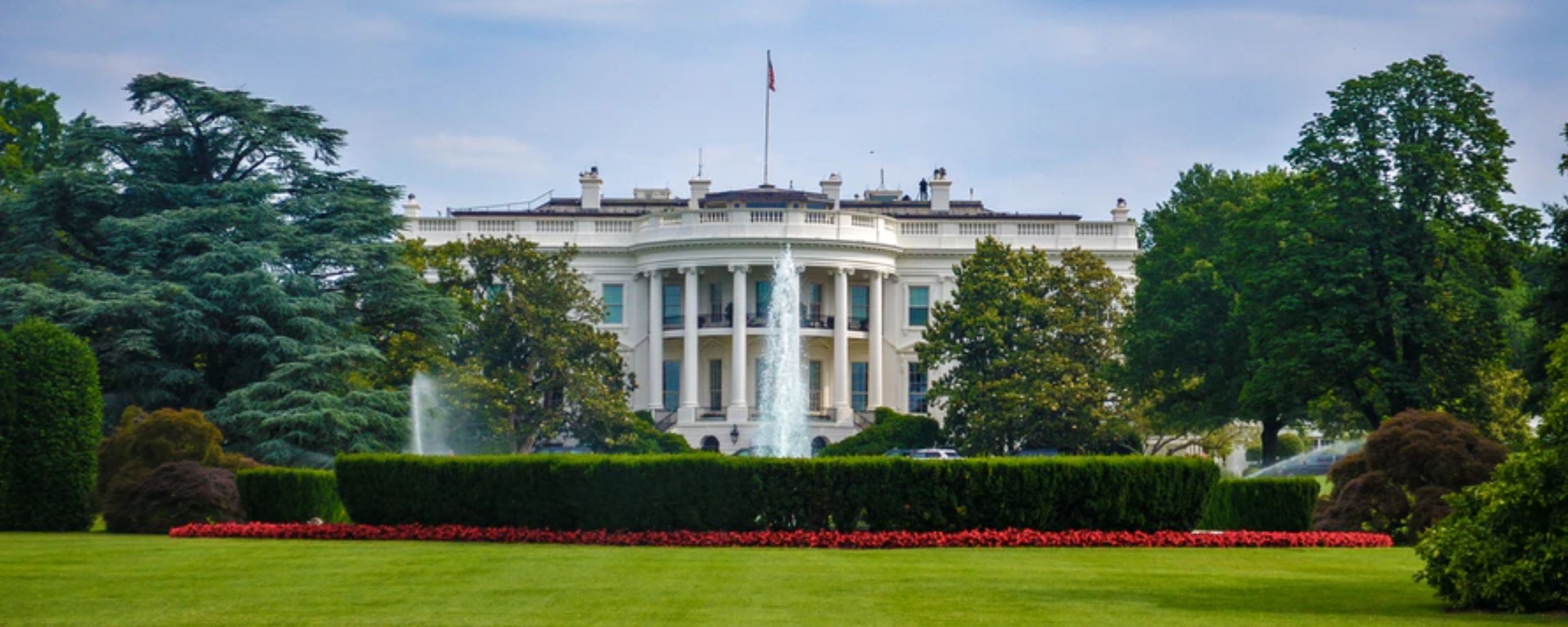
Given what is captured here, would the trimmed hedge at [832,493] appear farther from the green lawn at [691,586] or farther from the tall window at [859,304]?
the tall window at [859,304]

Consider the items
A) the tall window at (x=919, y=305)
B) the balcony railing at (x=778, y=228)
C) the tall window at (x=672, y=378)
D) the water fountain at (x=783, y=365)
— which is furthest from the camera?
the tall window at (x=919, y=305)

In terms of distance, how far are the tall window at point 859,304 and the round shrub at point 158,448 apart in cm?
4647

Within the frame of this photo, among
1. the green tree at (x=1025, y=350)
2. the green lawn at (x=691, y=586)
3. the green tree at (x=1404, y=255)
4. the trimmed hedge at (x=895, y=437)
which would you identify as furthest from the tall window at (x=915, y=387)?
the green lawn at (x=691, y=586)

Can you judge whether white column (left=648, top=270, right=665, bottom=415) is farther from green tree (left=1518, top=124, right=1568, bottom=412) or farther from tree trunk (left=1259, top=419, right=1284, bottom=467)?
green tree (left=1518, top=124, right=1568, bottom=412)

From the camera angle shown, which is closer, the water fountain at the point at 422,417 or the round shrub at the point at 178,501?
the round shrub at the point at 178,501

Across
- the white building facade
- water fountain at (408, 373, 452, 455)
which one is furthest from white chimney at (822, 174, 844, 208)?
water fountain at (408, 373, 452, 455)

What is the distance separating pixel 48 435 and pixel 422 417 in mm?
12488

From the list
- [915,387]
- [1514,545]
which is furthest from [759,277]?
[1514,545]

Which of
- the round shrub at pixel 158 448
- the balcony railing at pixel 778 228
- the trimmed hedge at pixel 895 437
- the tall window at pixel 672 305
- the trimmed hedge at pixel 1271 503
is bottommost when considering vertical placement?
the trimmed hedge at pixel 1271 503

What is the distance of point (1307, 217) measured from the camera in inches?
1681

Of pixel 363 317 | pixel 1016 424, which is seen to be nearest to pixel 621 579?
pixel 363 317

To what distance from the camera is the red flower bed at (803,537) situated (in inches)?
981

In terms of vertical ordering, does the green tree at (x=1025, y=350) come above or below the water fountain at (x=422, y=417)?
above

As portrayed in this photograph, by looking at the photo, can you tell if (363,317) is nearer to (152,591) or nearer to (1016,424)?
(1016,424)
